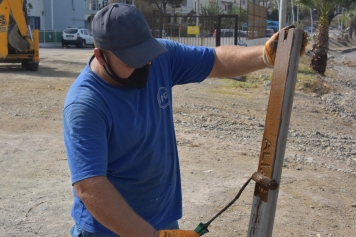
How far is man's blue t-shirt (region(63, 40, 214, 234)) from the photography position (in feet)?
6.83

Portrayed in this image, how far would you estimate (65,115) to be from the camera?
2.16 metres

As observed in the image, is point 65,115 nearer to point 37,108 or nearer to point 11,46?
point 37,108

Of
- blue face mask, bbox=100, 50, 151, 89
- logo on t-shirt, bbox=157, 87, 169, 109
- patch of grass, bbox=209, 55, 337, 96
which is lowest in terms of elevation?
patch of grass, bbox=209, 55, 337, 96

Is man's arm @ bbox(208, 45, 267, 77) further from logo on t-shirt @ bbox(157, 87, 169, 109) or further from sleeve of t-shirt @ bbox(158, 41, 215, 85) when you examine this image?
logo on t-shirt @ bbox(157, 87, 169, 109)

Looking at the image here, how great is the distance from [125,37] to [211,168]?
4725mm

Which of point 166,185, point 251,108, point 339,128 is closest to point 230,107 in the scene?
point 251,108

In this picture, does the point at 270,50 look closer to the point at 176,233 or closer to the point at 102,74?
the point at 102,74

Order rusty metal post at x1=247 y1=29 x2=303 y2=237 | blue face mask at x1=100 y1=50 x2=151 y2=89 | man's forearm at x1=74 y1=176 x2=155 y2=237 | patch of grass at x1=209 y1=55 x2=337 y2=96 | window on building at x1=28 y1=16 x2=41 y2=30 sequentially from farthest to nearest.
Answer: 1. window on building at x1=28 y1=16 x2=41 y2=30
2. patch of grass at x1=209 y1=55 x2=337 y2=96
3. blue face mask at x1=100 y1=50 x2=151 y2=89
4. rusty metal post at x1=247 y1=29 x2=303 y2=237
5. man's forearm at x1=74 y1=176 x2=155 y2=237

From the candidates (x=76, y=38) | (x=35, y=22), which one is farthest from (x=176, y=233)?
(x=35, y=22)

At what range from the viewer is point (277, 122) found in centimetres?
217

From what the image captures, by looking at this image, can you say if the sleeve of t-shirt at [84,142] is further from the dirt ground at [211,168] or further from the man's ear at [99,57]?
the dirt ground at [211,168]

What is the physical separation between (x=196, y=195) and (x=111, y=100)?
3.58 metres

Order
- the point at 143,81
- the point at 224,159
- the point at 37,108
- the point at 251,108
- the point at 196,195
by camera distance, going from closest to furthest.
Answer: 1. the point at 143,81
2. the point at 196,195
3. the point at 224,159
4. the point at 37,108
5. the point at 251,108

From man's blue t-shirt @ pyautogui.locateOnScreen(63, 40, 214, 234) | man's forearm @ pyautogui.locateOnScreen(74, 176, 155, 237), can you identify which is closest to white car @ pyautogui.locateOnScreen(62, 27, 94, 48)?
man's blue t-shirt @ pyautogui.locateOnScreen(63, 40, 214, 234)
